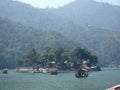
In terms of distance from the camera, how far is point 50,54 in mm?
196125

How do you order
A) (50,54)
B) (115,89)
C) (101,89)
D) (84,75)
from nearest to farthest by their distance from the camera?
1. (115,89)
2. (101,89)
3. (84,75)
4. (50,54)

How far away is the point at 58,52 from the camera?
19700 cm

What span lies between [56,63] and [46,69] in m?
11.7

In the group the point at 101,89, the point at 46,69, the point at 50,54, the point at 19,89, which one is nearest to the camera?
the point at 101,89

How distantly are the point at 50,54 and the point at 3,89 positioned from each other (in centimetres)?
12187

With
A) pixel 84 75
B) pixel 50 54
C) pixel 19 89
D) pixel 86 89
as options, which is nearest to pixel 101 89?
pixel 86 89

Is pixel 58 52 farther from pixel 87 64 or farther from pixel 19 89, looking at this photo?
pixel 19 89

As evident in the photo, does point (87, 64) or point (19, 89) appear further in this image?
point (87, 64)

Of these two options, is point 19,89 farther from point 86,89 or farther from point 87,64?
point 87,64

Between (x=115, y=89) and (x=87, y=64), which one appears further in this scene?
(x=87, y=64)

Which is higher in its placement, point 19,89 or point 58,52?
point 58,52

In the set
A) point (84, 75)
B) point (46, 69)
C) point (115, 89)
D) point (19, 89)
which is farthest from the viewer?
point (46, 69)

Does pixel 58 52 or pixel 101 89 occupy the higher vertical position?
pixel 58 52

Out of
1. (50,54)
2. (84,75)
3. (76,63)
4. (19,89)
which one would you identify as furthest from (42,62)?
(19,89)
